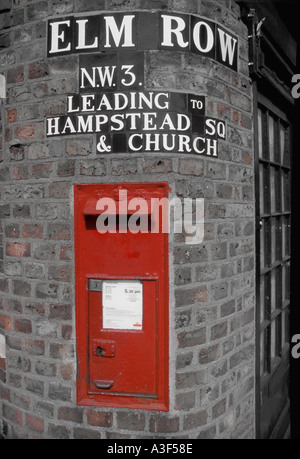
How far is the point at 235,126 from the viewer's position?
183 centimetres

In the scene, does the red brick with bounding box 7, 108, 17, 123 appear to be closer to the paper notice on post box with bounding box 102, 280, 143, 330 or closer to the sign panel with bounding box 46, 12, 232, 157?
the sign panel with bounding box 46, 12, 232, 157

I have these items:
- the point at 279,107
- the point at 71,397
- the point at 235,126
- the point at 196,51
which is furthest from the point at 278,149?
the point at 71,397

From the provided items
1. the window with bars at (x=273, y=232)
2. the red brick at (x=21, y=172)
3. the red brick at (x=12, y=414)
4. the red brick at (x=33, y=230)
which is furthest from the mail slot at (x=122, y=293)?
the window with bars at (x=273, y=232)

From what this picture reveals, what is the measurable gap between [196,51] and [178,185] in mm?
692

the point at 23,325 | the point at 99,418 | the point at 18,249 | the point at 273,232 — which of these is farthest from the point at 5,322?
the point at 273,232

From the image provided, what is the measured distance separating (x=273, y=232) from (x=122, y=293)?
1.65 m

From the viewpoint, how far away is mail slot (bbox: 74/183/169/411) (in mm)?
1570

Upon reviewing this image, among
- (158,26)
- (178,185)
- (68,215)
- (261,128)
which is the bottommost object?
(68,215)

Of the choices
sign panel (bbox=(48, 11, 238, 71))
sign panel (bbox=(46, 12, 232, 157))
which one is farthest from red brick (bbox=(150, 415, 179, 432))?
sign panel (bbox=(48, 11, 238, 71))

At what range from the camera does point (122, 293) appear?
1.60 meters

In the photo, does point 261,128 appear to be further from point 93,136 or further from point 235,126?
point 93,136

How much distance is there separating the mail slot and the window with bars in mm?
1005

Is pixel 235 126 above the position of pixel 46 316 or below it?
above

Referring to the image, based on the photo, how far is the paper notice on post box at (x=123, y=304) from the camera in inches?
62.6
